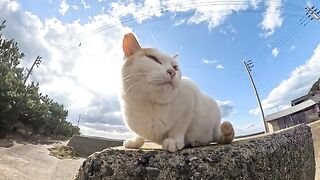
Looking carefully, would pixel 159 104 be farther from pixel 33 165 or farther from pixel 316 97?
pixel 316 97

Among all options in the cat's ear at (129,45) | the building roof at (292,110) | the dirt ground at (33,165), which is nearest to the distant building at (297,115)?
the building roof at (292,110)

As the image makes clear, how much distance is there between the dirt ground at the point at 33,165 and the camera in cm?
760

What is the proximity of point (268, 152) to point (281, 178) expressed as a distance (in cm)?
33

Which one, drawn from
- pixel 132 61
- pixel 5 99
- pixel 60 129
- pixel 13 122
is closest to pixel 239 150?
pixel 132 61

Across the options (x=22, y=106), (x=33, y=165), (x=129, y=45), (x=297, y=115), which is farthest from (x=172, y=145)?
(x=297, y=115)

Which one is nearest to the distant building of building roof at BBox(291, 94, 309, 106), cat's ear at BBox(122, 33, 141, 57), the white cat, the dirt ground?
building roof at BBox(291, 94, 309, 106)

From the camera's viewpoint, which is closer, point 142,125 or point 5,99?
point 142,125

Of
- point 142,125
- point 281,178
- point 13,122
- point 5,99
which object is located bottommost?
point 281,178

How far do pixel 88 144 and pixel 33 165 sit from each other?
3078 mm

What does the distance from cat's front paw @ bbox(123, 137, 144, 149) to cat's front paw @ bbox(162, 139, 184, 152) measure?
31 centimetres

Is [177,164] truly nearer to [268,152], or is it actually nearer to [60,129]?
[268,152]

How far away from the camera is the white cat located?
1554 millimetres

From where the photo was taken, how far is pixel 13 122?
1435 cm

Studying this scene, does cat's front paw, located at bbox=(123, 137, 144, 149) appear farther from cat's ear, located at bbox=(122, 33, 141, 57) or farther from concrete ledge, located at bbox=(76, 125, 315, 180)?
cat's ear, located at bbox=(122, 33, 141, 57)
